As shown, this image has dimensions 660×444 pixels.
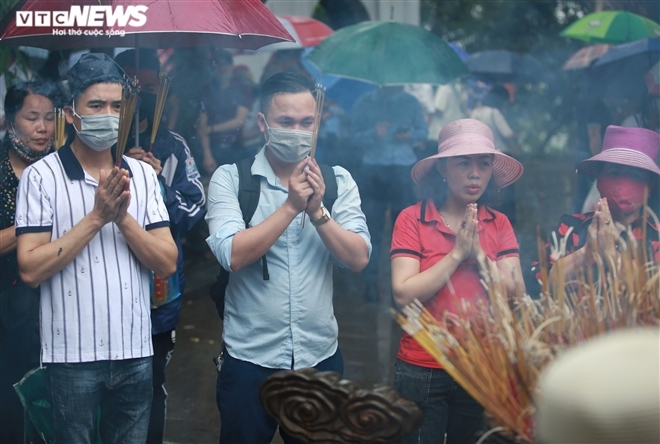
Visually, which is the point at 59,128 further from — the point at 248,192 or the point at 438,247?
the point at 438,247

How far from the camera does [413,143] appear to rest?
692 centimetres

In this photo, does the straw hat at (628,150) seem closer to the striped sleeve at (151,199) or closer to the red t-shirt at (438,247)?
the red t-shirt at (438,247)

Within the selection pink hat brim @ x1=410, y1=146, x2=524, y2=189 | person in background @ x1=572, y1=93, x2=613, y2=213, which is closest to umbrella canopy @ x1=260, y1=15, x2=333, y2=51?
person in background @ x1=572, y1=93, x2=613, y2=213

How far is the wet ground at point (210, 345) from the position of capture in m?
4.77

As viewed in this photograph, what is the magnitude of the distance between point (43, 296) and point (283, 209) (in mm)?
867

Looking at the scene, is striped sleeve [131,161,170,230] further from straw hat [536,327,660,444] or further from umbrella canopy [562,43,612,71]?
umbrella canopy [562,43,612,71]

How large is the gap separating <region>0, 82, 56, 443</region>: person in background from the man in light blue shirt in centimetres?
98

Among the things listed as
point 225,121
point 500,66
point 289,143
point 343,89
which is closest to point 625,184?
point 289,143

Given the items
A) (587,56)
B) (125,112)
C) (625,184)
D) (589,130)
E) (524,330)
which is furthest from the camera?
(587,56)

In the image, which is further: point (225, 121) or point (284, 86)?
point (225, 121)

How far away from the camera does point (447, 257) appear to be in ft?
9.09

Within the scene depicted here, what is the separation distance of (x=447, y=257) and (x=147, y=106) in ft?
5.50

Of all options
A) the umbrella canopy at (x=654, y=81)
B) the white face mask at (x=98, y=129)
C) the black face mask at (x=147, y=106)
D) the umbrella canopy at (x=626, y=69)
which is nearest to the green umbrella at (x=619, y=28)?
the umbrella canopy at (x=626, y=69)

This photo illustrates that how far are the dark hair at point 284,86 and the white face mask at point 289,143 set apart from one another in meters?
0.11
